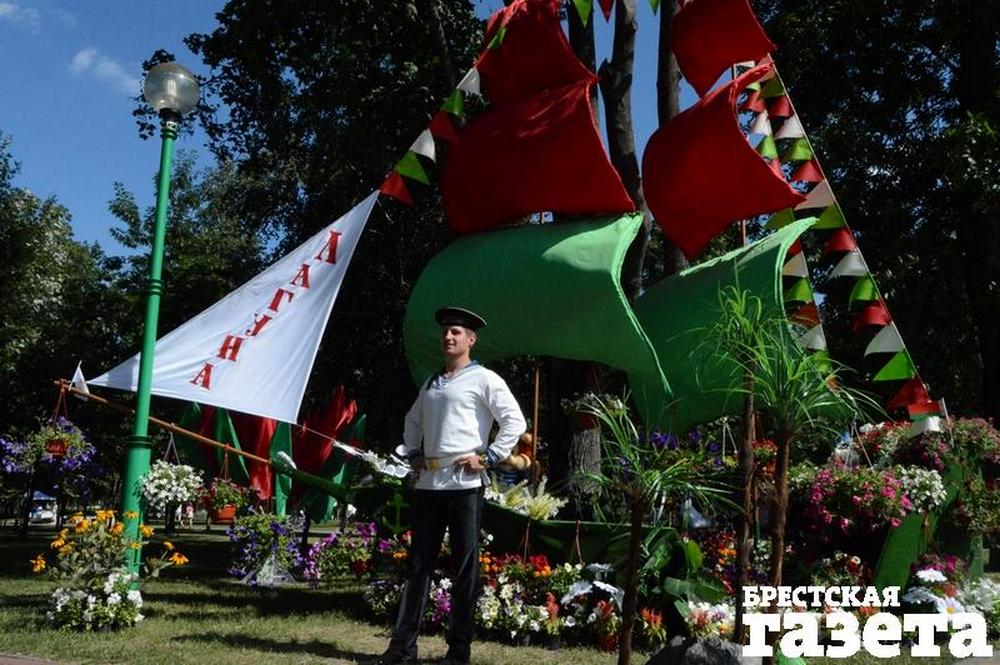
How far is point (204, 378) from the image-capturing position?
744 cm

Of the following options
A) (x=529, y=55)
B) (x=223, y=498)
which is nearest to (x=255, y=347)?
(x=223, y=498)

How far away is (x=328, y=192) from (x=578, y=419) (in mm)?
11293

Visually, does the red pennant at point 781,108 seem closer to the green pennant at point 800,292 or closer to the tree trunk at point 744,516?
the green pennant at point 800,292

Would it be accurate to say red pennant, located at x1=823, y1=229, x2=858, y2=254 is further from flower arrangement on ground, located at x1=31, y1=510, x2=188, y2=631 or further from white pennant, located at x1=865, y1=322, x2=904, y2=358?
flower arrangement on ground, located at x1=31, y1=510, x2=188, y2=631

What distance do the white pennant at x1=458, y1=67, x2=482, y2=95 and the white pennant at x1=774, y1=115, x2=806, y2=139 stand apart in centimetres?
341

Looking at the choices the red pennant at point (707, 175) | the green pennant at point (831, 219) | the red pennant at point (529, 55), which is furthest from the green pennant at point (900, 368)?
the red pennant at point (529, 55)

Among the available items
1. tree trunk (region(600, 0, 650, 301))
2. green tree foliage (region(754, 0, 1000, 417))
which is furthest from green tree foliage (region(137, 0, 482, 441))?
green tree foliage (region(754, 0, 1000, 417))

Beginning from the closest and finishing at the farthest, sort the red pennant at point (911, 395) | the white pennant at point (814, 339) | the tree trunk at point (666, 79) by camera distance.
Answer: the red pennant at point (911, 395) → the white pennant at point (814, 339) → the tree trunk at point (666, 79)

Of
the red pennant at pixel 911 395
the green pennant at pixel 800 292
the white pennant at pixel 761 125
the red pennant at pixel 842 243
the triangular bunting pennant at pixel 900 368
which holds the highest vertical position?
the white pennant at pixel 761 125

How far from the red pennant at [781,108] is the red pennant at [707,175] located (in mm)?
798

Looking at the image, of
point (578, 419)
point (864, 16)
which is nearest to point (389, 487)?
point (578, 419)

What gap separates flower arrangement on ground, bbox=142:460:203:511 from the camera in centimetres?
711

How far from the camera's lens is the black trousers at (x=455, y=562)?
5.46 metres

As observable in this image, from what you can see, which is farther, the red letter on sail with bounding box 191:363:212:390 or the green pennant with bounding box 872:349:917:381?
the green pennant with bounding box 872:349:917:381
